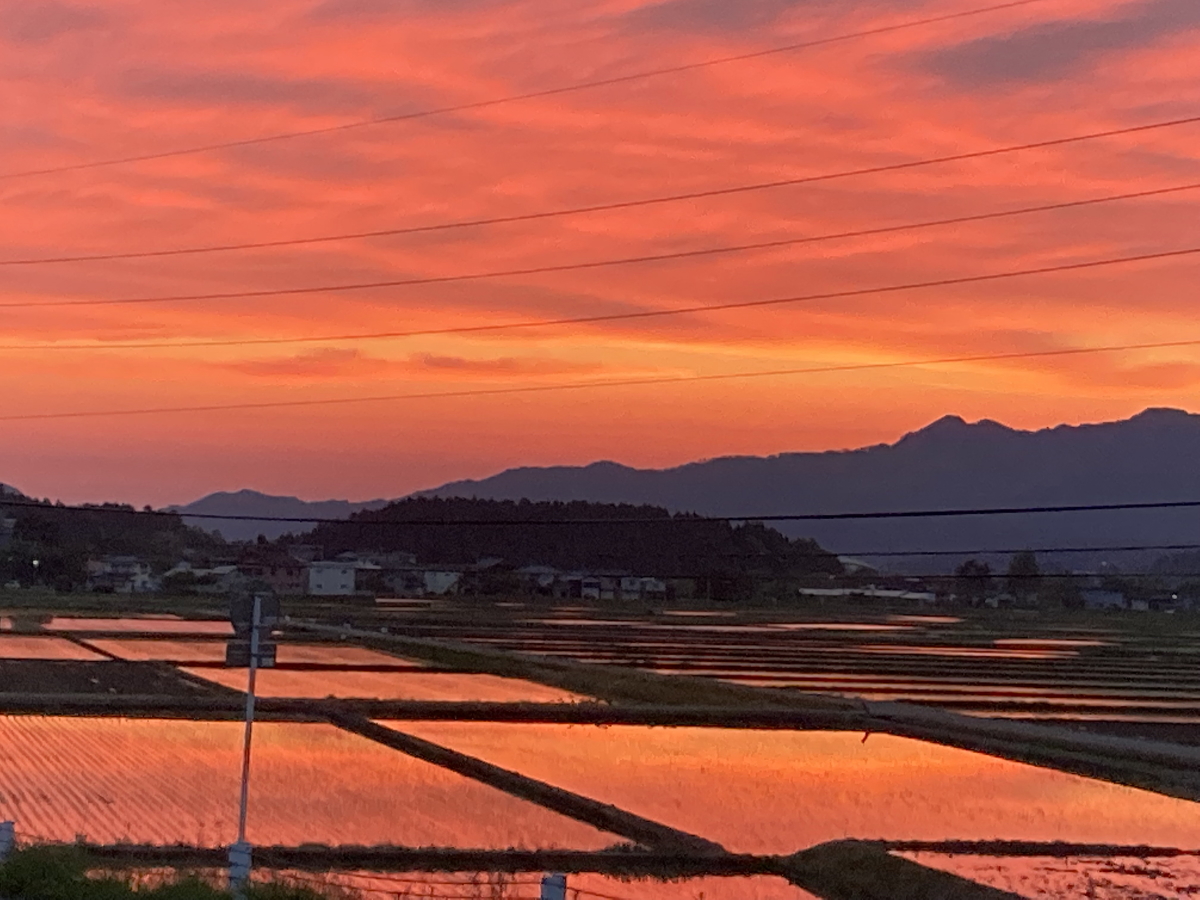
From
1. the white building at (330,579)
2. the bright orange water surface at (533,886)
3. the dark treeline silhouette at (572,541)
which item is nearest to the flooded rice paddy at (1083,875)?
the bright orange water surface at (533,886)

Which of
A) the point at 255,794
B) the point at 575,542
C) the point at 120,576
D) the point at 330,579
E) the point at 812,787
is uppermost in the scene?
the point at 575,542

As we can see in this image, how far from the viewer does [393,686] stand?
3009cm

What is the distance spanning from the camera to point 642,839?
14422 mm

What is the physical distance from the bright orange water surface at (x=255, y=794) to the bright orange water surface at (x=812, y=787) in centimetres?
134

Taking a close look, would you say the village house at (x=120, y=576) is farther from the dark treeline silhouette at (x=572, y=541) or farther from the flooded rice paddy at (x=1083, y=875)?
the flooded rice paddy at (x=1083, y=875)

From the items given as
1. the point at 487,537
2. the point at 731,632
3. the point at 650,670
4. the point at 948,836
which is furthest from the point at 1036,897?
the point at 487,537

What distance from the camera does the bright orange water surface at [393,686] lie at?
28047 millimetres

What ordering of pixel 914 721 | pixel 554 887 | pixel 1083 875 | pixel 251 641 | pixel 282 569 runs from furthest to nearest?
pixel 282 569, pixel 914 721, pixel 1083 875, pixel 251 641, pixel 554 887

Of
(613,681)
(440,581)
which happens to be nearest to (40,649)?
(613,681)

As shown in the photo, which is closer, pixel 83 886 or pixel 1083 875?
pixel 83 886

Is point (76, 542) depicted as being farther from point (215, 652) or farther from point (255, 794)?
point (255, 794)

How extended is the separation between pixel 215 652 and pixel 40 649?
4.01m

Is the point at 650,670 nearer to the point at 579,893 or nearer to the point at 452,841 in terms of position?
the point at 452,841

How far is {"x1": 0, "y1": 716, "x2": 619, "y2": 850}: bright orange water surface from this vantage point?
14.1 metres
